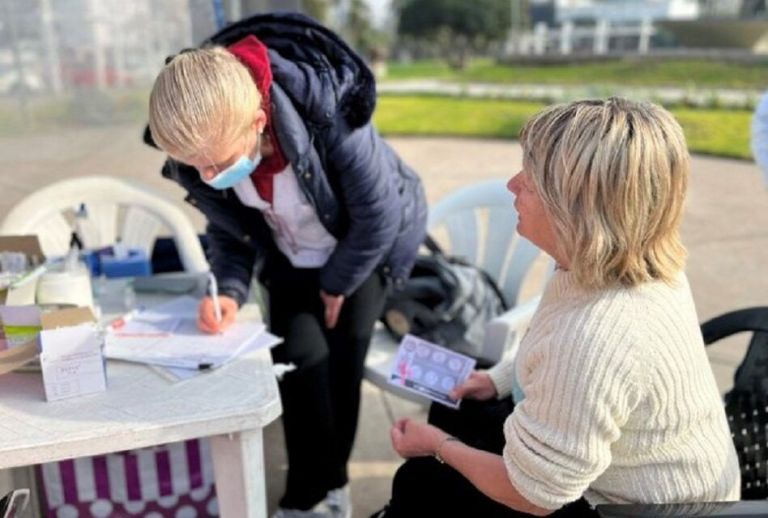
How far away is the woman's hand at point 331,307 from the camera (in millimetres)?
Result: 2193

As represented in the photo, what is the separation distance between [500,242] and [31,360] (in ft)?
6.10

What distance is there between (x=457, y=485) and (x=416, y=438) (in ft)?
0.42

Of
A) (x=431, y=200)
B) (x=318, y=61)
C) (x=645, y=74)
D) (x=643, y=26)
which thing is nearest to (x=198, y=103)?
(x=318, y=61)

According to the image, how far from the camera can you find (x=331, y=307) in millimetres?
2211

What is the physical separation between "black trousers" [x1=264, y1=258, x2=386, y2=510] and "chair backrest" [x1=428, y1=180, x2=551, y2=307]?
0.82 m

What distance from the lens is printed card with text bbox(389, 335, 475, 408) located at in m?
1.88

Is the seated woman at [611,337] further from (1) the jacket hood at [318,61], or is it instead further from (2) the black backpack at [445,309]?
(2) the black backpack at [445,309]

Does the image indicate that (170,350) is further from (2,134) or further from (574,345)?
(2,134)

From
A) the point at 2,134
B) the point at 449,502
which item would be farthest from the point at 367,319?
the point at 2,134

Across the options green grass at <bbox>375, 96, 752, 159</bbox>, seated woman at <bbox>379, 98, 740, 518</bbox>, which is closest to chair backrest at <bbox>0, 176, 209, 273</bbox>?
seated woman at <bbox>379, 98, 740, 518</bbox>

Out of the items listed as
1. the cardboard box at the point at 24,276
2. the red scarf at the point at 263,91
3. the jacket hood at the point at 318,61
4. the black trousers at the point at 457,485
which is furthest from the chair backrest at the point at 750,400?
the cardboard box at the point at 24,276

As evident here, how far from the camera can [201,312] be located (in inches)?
77.5

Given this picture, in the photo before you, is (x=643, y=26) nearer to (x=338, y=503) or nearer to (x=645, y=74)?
(x=645, y=74)

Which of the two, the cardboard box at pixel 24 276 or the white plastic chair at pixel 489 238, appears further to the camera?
the white plastic chair at pixel 489 238
